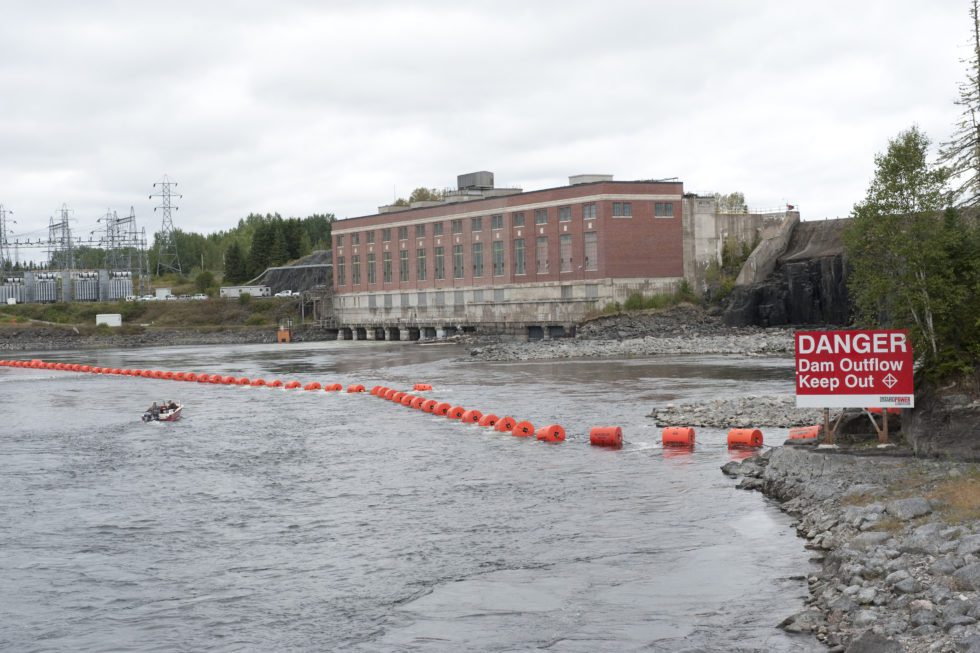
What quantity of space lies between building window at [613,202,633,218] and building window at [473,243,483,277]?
18.7 meters

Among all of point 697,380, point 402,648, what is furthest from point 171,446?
point 697,380

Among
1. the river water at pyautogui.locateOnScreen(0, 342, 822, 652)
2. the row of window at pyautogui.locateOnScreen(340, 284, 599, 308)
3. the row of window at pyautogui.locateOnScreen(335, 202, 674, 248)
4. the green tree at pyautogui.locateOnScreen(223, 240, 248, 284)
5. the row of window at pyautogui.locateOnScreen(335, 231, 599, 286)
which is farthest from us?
the green tree at pyautogui.locateOnScreen(223, 240, 248, 284)

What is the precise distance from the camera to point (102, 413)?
4769 cm

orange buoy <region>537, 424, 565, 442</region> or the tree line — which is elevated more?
the tree line

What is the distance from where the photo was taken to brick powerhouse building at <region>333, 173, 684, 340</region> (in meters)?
96.8

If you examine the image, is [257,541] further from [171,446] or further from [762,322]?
[762,322]

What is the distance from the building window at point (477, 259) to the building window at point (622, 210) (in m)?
18.7

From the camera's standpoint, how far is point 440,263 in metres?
115

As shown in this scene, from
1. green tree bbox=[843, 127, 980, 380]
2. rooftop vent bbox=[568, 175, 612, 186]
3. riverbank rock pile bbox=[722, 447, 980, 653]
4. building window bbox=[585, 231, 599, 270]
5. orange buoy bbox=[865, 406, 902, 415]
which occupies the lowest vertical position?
riverbank rock pile bbox=[722, 447, 980, 653]

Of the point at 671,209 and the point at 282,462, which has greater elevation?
the point at 671,209

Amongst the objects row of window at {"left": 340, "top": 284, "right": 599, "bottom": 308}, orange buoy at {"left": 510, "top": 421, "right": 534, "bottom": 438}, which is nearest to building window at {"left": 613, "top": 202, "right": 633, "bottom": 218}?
row of window at {"left": 340, "top": 284, "right": 599, "bottom": 308}

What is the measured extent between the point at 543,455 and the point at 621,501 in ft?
24.2

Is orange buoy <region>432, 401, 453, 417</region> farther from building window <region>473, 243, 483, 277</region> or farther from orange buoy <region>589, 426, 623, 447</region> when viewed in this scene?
building window <region>473, 243, 483, 277</region>

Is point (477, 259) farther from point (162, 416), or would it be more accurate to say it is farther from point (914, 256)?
point (914, 256)
